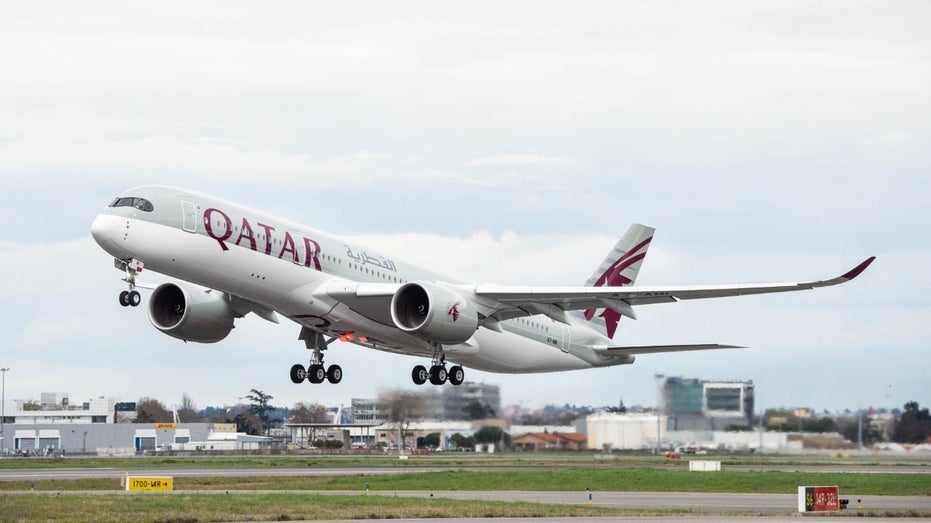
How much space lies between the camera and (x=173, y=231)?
40.8 metres

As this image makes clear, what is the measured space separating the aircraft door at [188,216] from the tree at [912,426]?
34571 mm

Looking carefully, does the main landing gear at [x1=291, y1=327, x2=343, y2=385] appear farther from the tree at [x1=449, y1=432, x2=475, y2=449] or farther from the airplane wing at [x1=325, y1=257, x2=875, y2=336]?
the tree at [x1=449, y1=432, x2=475, y2=449]

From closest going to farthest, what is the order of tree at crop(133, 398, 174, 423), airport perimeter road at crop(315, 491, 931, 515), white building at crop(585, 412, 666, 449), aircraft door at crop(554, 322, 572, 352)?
airport perimeter road at crop(315, 491, 931, 515) < aircraft door at crop(554, 322, 572, 352) < white building at crop(585, 412, 666, 449) < tree at crop(133, 398, 174, 423)

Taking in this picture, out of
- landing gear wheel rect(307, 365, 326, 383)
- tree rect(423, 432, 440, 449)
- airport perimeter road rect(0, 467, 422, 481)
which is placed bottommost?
airport perimeter road rect(0, 467, 422, 481)

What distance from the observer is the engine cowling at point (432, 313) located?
45.1m

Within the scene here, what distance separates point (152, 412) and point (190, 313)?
286 ft

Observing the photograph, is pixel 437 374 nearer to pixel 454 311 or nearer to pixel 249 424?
pixel 454 311

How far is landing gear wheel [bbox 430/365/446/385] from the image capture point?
49562 millimetres

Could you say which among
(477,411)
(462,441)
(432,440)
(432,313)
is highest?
(432,313)

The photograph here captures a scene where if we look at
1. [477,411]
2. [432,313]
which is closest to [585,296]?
[432,313]

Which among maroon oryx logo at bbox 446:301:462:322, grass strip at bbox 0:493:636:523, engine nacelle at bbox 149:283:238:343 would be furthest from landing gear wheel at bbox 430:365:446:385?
engine nacelle at bbox 149:283:238:343

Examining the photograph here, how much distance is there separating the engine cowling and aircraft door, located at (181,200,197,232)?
25.8 ft

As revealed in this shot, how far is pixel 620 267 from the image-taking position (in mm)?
61531

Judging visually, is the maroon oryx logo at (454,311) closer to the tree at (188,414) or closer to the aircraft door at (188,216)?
the aircraft door at (188,216)
